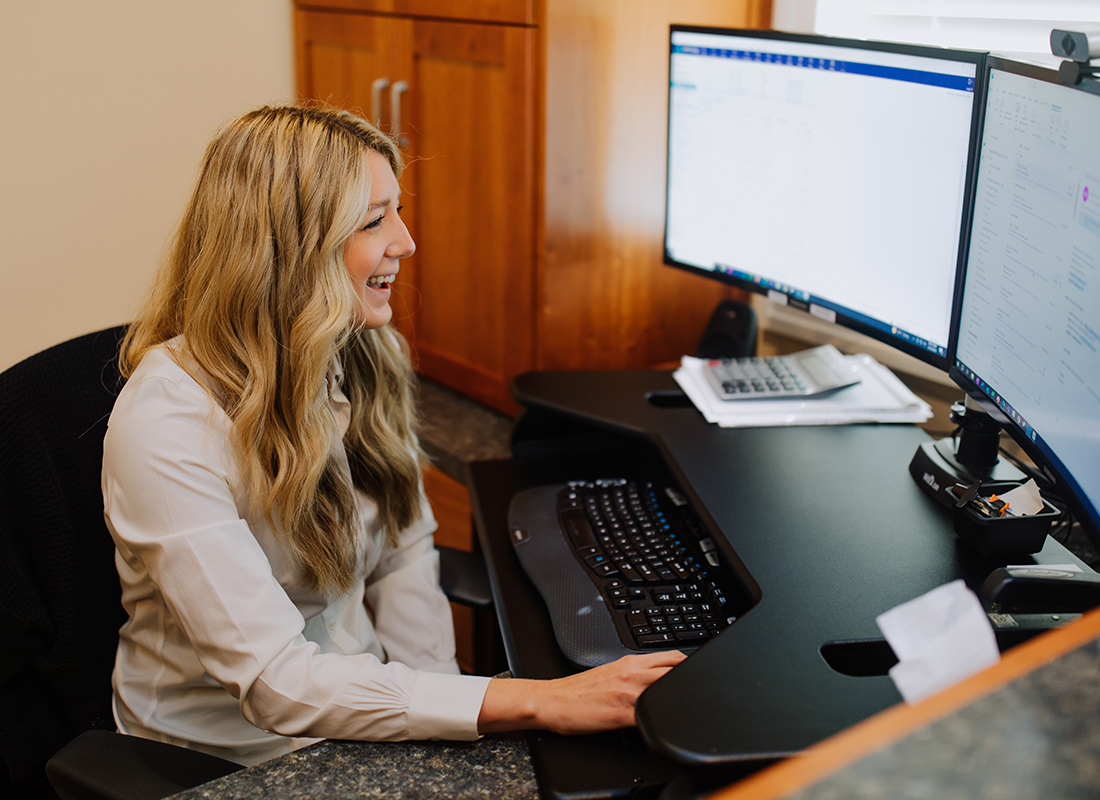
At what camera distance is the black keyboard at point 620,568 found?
0.94 metres

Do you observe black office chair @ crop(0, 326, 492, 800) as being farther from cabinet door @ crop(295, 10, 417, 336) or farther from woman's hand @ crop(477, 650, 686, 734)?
cabinet door @ crop(295, 10, 417, 336)

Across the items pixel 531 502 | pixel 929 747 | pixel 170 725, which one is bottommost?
pixel 170 725

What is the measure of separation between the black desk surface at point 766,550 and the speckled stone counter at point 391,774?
10cm

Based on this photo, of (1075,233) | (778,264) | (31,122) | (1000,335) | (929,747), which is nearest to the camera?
(929,747)

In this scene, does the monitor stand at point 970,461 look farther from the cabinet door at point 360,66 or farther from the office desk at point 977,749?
the cabinet door at point 360,66

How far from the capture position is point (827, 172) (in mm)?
1291

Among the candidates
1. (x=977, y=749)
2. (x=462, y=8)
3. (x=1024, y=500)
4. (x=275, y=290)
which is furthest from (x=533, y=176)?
(x=977, y=749)

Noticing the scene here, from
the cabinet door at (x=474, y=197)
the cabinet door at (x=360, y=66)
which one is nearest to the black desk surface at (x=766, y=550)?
the cabinet door at (x=474, y=197)

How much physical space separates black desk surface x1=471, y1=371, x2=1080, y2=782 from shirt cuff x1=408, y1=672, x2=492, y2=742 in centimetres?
9

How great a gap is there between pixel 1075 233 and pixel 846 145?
18.6 inches

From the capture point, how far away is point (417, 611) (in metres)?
1.26

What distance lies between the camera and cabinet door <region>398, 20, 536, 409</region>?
1.58 metres

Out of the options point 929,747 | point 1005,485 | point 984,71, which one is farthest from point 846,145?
point 929,747

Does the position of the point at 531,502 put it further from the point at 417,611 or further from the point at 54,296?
the point at 54,296
